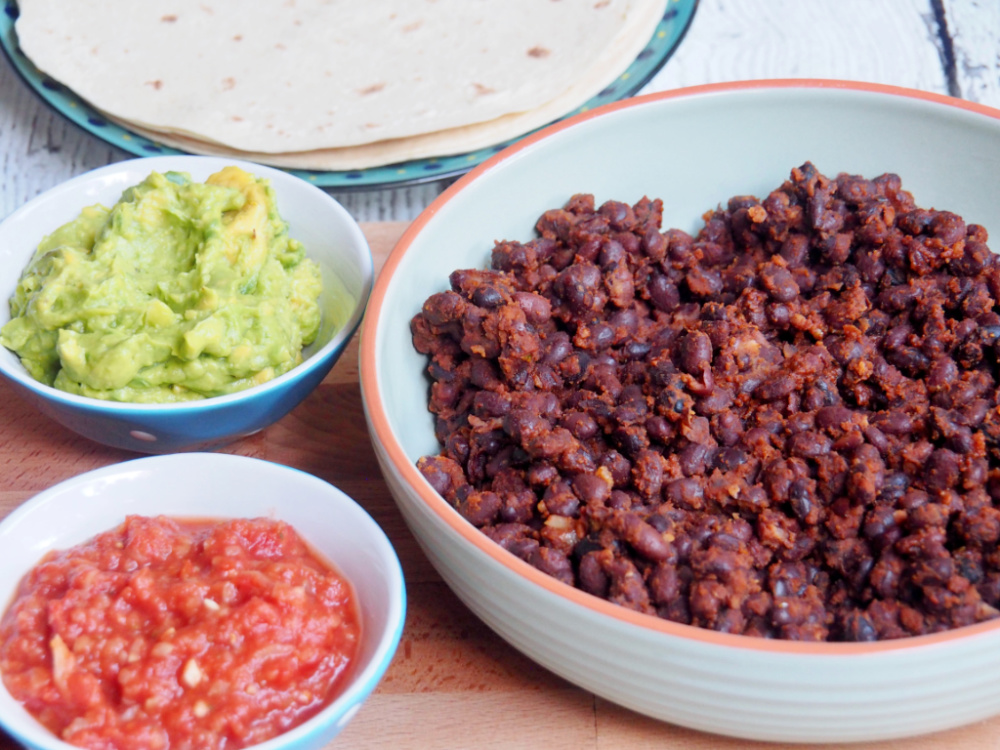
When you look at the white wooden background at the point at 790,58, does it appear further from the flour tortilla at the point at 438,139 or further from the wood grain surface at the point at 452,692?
the wood grain surface at the point at 452,692

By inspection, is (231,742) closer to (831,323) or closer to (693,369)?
(693,369)

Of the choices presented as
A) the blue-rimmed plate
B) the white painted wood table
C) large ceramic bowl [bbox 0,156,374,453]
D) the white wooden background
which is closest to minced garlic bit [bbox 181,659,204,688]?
the white painted wood table

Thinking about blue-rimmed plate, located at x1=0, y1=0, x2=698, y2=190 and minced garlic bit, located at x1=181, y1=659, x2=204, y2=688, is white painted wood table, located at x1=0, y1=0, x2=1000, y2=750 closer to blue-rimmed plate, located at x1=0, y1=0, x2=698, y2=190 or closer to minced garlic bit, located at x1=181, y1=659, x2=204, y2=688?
blue-rimmed plate, located at x1=0, y1=0, x2=698, y2=190

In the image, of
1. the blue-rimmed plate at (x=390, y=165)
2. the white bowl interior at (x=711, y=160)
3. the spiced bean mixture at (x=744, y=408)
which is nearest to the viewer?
the spiced bean mixture at (x=744, y=408)

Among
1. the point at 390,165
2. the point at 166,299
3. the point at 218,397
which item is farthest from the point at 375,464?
the point at 390,165

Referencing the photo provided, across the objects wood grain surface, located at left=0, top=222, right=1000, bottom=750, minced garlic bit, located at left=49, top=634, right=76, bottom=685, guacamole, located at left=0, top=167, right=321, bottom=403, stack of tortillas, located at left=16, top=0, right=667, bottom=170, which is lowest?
wood grain surface, located at left=0, top=222, right=1000, bottom=750

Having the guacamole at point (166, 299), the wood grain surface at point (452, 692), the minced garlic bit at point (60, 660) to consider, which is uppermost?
the guacamole at point (166, 299)

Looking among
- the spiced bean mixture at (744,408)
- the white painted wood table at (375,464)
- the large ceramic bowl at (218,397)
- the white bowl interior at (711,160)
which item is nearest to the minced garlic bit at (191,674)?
the white painted wood table at (375,464)

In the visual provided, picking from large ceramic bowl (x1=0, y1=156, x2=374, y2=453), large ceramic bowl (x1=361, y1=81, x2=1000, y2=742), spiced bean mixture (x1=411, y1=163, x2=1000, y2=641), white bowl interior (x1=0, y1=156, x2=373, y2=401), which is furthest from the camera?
white bowl interior (x1=0, y1=156, x2=373, y2=401)
